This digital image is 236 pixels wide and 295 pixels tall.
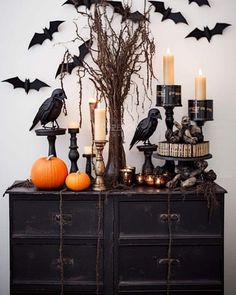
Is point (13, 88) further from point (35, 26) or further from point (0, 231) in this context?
point (0, 231)

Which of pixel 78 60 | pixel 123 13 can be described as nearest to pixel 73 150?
pixel 78 60

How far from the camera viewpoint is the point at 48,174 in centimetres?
222

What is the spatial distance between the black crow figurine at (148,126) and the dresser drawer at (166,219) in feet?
1.32

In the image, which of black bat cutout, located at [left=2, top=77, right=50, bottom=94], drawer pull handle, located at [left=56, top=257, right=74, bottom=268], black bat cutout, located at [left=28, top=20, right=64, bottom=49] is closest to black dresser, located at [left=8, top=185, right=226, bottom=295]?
drawer pull handle, located at [left=56, top=257, right=74, bottom=268]

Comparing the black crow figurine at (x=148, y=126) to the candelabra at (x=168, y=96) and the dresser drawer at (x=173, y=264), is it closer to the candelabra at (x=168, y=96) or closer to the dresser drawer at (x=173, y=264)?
the candelabra at (x=168, y=96)

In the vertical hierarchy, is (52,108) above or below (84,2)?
below

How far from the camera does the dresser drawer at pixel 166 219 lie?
221cm

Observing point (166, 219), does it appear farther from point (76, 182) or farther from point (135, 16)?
point (135, 16)

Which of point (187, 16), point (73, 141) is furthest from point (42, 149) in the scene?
point (187, 16)

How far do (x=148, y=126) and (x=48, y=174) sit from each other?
0.61 meters

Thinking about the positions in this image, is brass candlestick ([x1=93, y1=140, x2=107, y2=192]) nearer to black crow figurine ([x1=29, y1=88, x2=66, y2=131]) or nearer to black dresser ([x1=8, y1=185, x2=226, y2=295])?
black dresser ([x1=8, y1=185, x2=226, y2=295])

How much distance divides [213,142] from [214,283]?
0.84 m

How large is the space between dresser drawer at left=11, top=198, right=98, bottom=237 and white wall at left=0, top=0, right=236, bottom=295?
47 cm

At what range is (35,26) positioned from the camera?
259cm
